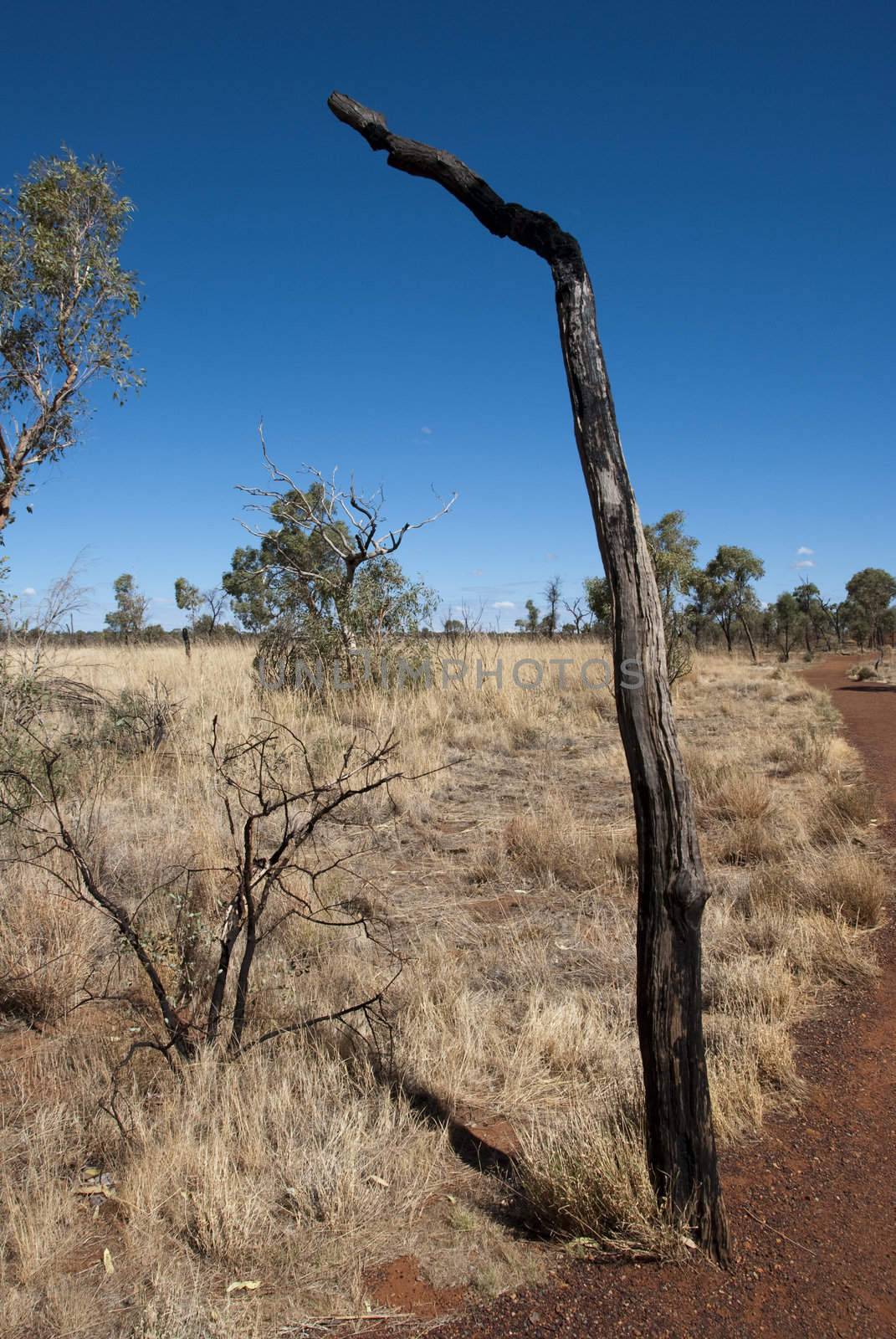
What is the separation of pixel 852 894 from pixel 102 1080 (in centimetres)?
438

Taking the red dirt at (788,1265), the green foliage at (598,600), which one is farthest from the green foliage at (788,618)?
the red dirt at (788,1265)

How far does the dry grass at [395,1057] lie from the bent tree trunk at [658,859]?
0.51 ft

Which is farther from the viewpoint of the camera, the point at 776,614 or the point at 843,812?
A: the point at 776,614

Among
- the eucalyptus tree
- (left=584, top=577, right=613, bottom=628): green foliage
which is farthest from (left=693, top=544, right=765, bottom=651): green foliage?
(left=584, top=577, right=613, bottom=628): green foliage

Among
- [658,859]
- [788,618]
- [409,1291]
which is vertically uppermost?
[788,618]

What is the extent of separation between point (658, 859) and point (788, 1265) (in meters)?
1.24

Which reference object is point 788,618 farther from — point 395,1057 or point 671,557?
point 395,1057

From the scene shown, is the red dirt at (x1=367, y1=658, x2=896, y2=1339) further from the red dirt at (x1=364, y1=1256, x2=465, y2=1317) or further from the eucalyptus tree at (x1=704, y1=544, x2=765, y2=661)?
the eucalyptus tree at (x1=704, y1=544, x2=765, y2=661)

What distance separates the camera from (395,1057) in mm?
3324

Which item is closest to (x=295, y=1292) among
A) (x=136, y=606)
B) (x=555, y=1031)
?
(x=555, y=1031)

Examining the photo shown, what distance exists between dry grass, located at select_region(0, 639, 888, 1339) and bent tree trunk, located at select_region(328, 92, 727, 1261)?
6.1 inches

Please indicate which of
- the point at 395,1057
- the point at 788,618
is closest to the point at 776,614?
the point at 788,618

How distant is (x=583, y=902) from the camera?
5.33m

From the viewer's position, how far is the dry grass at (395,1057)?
90.6 inches
